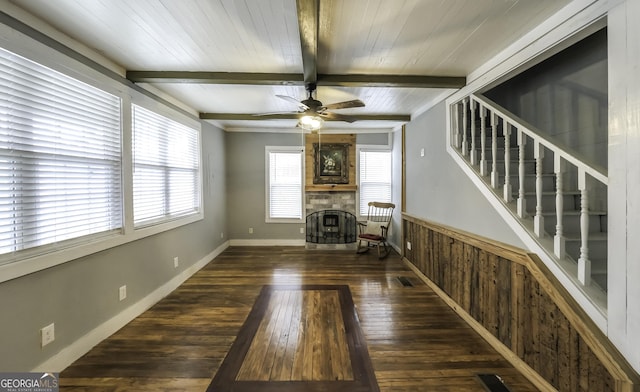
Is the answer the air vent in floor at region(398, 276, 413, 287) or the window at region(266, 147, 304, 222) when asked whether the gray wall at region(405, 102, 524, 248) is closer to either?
the air vent in floor at region(398, 276, 413, 287)

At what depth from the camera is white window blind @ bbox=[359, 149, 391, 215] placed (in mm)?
5520

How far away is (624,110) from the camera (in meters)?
1.32

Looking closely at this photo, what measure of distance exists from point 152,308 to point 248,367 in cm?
158

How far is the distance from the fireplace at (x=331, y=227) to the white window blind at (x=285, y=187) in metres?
0.35

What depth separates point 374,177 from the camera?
555cm

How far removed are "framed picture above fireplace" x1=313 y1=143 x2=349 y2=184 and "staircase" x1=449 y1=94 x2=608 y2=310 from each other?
8.53 ft

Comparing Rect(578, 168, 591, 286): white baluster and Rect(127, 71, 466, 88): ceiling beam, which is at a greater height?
Rect(127, 71, 466, 88): ceiling beam

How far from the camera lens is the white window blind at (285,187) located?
550 cm

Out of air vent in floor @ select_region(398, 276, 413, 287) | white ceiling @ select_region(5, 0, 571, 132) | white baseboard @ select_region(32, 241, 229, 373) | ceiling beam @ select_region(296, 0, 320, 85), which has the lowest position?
air vent in floor @ select_region(398, 276, 413, 287)

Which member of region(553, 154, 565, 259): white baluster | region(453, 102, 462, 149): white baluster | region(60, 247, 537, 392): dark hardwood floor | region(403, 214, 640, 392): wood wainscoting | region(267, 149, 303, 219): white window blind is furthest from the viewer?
region(267, 149, 303, 219): white window blind

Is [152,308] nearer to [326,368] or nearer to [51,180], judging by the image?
[51,180]

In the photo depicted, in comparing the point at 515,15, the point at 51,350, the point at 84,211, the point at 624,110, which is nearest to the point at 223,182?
the point at 84,211

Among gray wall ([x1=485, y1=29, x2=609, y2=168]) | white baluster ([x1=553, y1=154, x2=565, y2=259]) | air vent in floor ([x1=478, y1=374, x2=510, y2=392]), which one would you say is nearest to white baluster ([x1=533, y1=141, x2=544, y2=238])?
white baluster ([x1=553, y1=154, x2=565, y2=259])

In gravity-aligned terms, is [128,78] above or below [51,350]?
above
